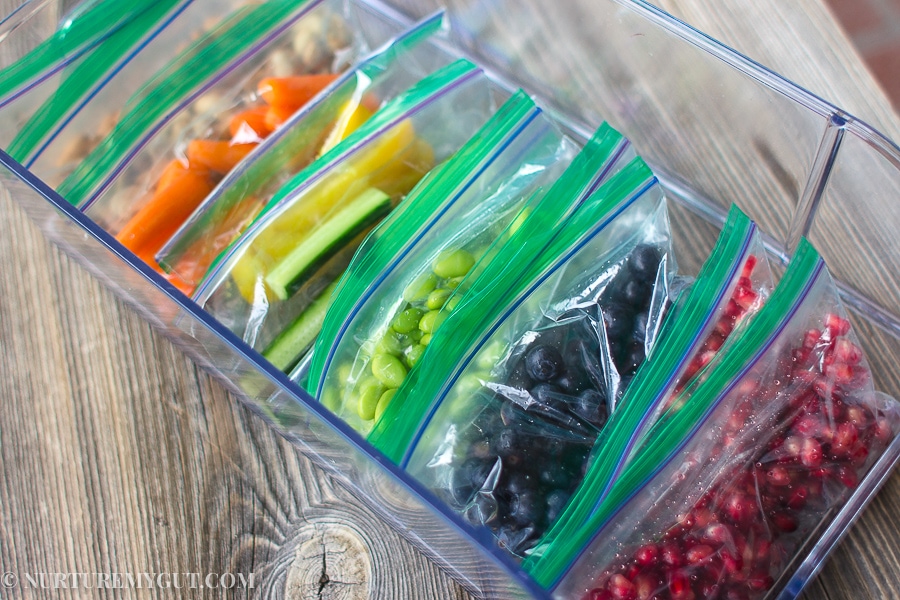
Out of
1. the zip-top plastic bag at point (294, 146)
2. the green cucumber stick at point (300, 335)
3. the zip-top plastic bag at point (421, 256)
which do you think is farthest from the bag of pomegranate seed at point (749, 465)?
the zip-top plastic bag at point (294, 146)

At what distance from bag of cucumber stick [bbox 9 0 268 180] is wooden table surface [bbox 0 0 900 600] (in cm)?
12

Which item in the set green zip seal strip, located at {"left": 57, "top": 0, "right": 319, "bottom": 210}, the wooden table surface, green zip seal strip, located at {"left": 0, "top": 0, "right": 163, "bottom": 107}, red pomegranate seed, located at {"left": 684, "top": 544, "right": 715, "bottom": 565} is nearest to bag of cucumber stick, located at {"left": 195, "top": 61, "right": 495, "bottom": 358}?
the wooden table surface

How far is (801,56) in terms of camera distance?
39.0 inches

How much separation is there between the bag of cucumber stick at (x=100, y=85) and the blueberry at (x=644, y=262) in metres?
0.63

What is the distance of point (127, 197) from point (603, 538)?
70 cm

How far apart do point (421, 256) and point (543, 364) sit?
0.19 m

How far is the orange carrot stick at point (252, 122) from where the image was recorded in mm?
1009

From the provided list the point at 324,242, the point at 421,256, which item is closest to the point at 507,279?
the point at 421,256

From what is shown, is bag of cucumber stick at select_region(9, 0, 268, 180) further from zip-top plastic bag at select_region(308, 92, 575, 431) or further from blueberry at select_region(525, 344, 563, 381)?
blueberry at select_region(525, 344, 563, 381)

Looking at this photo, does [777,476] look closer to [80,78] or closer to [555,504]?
[555,504]

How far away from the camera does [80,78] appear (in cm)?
94

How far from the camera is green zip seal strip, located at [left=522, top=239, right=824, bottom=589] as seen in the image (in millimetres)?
643

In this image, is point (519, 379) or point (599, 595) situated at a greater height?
point (519, 379)

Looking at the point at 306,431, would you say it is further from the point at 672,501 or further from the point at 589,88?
the point at 589,88
